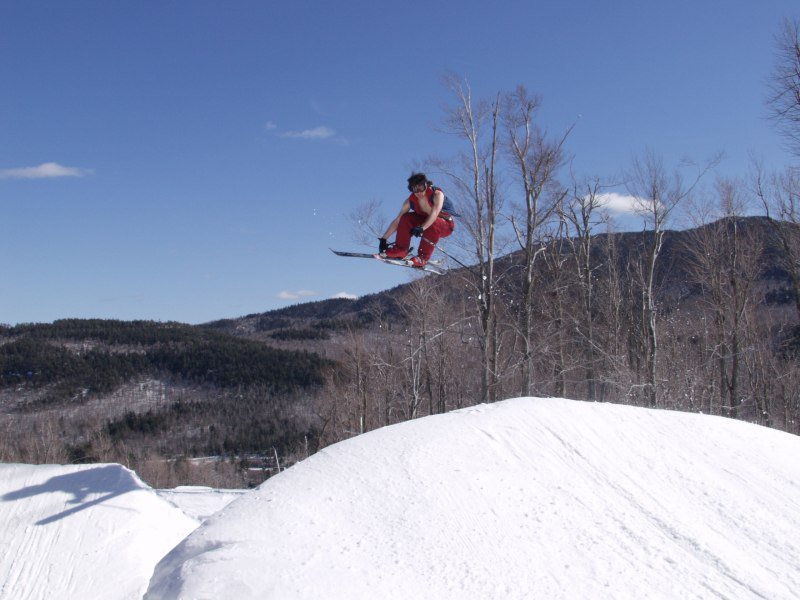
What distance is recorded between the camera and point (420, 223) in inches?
308

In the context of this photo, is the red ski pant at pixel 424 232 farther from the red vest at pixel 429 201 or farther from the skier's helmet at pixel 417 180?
the skier's helmet at pixel 417 180

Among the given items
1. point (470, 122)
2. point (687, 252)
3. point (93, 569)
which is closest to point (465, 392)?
point (687, 252)

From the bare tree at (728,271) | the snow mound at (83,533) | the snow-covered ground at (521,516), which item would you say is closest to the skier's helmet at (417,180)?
the snow-covered ground at (521,516)

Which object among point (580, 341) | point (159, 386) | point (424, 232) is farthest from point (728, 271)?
point (159, 386)

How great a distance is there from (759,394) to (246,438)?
6710cm

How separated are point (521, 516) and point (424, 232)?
4335mm

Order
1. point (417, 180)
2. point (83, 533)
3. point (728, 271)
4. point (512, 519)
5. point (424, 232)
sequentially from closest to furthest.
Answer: point (512, 519) → point (417, 180) → point (424, 232) → point (83, 533) → point (728, 271)

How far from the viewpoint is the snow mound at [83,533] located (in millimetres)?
9641

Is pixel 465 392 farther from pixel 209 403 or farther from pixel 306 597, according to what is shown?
pixel 209 403

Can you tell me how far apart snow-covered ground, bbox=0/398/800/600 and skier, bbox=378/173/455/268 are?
2473 millimetres

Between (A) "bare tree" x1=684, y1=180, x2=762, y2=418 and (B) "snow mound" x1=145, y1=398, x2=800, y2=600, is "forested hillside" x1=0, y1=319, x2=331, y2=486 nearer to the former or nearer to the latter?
(A) "bare tree" x1=684, y1=180, x2=762, y2=418

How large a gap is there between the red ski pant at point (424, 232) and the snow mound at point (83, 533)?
6.48 meters

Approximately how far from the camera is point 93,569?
9656 mm

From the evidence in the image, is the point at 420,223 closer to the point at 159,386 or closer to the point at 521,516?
the point at 521,516
